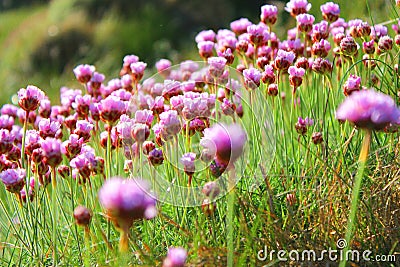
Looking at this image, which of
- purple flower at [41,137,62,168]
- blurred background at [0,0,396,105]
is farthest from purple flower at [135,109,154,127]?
blurred background at [0,0,396,105]

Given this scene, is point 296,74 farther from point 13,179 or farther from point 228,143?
point 13,179

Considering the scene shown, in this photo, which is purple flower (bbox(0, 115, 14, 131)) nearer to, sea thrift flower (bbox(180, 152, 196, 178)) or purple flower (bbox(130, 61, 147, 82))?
purple flower (bbox(130, 61, 147, 82))

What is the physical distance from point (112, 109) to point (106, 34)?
664 cm

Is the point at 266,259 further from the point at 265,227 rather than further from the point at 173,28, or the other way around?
the point at 173,28

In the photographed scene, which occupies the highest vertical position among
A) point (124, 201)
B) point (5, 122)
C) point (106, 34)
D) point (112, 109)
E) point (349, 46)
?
point (106, 34)

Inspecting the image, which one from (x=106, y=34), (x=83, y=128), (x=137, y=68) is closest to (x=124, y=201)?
(x=83, y=128)

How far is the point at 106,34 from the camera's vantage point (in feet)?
27.2

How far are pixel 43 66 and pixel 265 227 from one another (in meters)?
7.07

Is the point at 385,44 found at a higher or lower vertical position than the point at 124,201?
higher

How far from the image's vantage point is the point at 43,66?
27.4 feet

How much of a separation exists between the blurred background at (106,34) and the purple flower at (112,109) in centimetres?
523

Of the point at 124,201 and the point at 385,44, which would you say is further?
the point at 385,44

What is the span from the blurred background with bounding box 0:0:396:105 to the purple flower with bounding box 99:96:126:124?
206 inches

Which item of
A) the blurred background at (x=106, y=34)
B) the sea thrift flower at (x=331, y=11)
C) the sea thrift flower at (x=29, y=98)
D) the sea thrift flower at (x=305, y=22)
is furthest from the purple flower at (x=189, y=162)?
the blurred background at (x=106, y=34)
